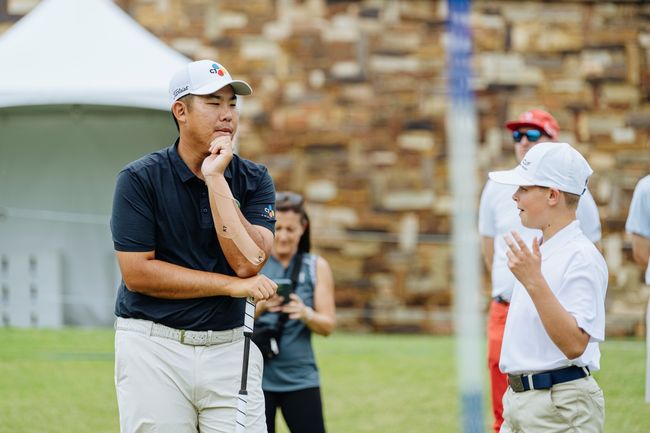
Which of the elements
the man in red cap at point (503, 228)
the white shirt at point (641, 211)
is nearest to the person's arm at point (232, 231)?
the man in red cap at point (503, 228)

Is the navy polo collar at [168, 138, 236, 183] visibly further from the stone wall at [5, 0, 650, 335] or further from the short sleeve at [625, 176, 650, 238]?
the stone wall at [5, 0, 650, 335]

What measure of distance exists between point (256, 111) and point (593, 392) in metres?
10.3

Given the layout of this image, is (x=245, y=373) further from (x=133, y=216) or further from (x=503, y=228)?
(x=503, y=228)

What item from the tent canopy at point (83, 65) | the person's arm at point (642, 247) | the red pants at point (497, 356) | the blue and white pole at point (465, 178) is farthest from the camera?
the tent canopy at point (83, 65)

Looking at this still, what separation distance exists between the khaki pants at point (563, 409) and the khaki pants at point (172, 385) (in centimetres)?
107

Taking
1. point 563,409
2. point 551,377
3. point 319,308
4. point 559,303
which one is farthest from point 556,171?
point 319,308

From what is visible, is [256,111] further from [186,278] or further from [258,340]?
[186,278]

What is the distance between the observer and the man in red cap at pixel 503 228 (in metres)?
6.18

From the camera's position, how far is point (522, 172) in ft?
14.5

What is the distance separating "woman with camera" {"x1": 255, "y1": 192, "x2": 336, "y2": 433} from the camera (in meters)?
5.71

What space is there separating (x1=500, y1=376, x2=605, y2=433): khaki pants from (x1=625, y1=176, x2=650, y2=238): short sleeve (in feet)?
7.95

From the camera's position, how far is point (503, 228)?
639 cm

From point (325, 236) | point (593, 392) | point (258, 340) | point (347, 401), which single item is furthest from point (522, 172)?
point (325, 236)

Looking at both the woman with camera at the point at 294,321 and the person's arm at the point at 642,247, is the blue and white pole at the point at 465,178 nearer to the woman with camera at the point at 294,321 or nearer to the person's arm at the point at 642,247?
the woman with camera at the point at 294,321
